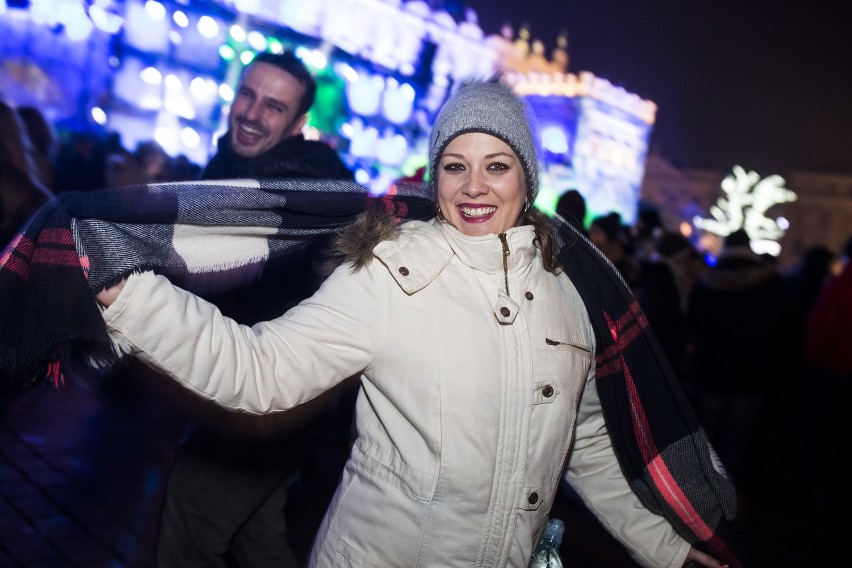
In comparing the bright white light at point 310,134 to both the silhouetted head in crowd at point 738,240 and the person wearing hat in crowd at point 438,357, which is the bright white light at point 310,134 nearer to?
the person wearing hat in crowd at point 438,357

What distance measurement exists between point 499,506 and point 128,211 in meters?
1.28

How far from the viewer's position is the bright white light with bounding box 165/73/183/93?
64.6ft

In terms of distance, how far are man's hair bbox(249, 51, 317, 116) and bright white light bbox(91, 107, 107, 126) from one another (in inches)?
680

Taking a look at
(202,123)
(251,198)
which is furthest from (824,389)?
(202,123)

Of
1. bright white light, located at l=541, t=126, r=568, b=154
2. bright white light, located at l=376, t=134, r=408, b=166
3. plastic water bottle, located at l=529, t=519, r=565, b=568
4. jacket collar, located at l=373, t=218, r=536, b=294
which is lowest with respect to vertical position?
plastic water bottle, located at l=529, t=519, r=565, b=568

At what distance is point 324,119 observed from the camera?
26000 millimetres

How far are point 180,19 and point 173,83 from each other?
198cm

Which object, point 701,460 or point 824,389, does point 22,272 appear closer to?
point 701,460

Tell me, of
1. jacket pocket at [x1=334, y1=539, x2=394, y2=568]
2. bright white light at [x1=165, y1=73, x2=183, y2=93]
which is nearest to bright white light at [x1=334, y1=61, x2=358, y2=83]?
bright white light at [x1=165, y1=73, x2=183, y2=93]

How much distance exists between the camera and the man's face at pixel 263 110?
3193 millimetres

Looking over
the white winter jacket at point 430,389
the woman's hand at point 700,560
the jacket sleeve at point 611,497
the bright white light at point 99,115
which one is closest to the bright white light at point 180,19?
the bright white light at point 99,115

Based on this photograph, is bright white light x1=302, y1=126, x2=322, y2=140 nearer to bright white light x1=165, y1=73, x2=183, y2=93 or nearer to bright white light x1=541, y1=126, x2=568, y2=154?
bright white light x1=165, y1=73, x2=183, y2=93

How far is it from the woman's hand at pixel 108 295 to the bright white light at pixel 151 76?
64.9 ft

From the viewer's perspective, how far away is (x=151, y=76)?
19.3 m
